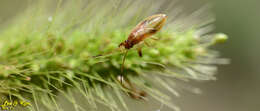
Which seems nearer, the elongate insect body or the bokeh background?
the elongate insect body

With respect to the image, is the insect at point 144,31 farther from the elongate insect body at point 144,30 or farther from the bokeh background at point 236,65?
the bokeh background at point 236,65

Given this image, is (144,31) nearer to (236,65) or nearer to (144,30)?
(144,30)

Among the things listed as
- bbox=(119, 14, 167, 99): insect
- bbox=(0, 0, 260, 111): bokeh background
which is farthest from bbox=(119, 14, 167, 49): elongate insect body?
bbox=(0, 0, 260, 111): bokeh background

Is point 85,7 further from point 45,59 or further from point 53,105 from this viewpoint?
point 53,105


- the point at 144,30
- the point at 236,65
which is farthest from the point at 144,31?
the point at 236,65

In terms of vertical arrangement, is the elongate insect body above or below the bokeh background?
above

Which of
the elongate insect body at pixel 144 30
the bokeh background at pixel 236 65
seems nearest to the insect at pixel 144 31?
the elongate insect body at pixel 144 30

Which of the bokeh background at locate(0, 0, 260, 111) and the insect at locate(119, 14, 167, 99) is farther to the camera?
the bokeh background at locate(0, 0, 260, 111)

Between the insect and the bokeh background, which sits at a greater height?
the insect

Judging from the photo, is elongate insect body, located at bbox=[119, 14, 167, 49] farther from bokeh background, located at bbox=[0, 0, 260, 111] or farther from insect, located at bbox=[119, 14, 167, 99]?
bokeh background, located at bbox=[0, 0, 260, 111]
